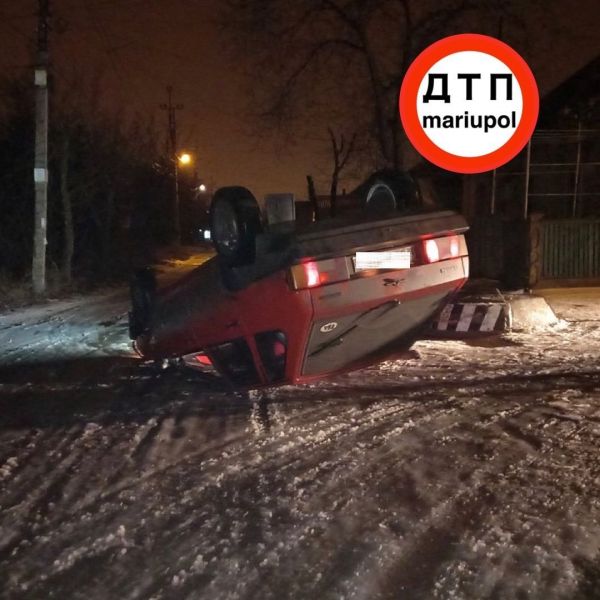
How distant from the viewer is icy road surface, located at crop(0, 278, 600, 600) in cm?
405

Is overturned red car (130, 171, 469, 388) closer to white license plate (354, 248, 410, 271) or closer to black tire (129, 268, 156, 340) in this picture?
white license plate (354, 248, 410, 271)

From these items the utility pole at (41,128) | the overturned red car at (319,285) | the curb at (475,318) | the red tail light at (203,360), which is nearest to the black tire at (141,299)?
the red tail light at (203,360)

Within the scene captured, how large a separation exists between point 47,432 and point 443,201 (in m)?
18.2

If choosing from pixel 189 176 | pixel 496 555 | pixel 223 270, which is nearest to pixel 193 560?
pixel 496 555

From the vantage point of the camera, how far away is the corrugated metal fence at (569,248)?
1706cm

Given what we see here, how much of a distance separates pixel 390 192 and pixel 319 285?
1746 millimetres

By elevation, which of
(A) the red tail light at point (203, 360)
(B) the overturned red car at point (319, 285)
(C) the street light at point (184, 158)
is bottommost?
(A) the red tail light at point (203, 360)

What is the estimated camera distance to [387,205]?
317 inches

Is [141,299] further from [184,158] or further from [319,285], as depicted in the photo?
[184,158]

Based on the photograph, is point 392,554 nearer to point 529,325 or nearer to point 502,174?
point 529,325

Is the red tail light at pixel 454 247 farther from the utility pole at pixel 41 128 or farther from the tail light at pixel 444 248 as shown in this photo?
the utility pole at pixel 41 128

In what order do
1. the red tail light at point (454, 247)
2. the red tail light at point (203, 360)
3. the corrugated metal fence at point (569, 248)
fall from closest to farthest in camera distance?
the red tail light at point (454, 247) → the red tail light at point (203, 360) → the corrugated metal fence at point (569, 248)

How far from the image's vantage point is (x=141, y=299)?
9758 millimetres

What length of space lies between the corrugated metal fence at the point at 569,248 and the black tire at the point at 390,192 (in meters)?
9.71
